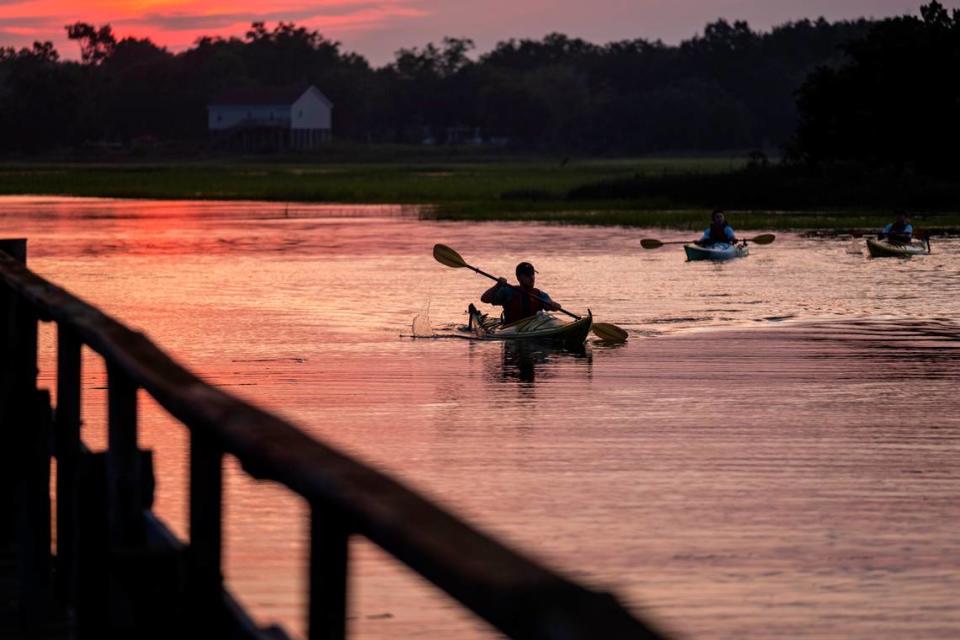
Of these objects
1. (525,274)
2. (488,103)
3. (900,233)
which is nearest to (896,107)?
(900,233)

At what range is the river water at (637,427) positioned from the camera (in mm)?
9039

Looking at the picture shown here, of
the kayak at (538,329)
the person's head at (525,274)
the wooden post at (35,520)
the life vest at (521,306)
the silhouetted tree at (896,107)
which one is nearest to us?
the wooden post at (35,520)

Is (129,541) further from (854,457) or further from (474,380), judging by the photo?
(474,380)

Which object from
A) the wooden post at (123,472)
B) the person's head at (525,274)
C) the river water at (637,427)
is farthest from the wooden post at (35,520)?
the person's head at (525,274)

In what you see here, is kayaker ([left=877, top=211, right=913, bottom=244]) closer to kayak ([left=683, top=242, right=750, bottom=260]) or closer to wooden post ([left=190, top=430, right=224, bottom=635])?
kayak ([left=683, top=242, right=750, bottom=260])

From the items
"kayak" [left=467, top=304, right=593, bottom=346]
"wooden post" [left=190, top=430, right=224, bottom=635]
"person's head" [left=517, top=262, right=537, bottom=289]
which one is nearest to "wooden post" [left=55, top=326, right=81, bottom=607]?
"wooden post" [left=190, top=430, right=224, bottom=635]

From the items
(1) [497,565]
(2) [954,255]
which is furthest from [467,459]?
(2) [954,255]

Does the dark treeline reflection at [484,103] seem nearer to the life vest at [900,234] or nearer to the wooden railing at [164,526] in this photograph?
the life vest at [900,234]

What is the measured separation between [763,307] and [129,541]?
2363 cm

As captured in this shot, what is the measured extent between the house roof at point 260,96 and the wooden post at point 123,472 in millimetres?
169114

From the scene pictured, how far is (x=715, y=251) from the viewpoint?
3866cm

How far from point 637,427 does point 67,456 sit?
28.2ft

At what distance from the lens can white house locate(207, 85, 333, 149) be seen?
6742 inches

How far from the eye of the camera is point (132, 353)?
495 cm
